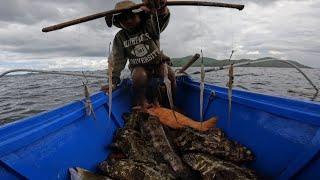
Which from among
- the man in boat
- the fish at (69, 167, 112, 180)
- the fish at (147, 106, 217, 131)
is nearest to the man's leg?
the man in boat

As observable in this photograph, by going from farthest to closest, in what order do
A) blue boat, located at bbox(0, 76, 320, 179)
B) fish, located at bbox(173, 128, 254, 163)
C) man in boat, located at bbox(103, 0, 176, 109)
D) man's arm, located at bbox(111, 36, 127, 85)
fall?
man's arm, located at bbox(111, 36, 127, 85) < man in boat, located at bbox(103, 0, 176, 109) < fish, located at bbox(173, 128, 254, 163) < blue boat, located at bbox(0, 76, 320, 179)

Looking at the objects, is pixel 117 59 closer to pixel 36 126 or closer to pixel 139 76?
pixel 139 76

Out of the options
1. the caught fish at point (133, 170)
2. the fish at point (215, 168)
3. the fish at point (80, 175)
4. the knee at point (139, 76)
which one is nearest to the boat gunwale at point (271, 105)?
the fish at point (215, 168)

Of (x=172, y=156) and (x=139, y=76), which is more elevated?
(x=139, y=76)

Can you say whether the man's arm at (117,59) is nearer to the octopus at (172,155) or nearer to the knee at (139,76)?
the knee at (139,76)

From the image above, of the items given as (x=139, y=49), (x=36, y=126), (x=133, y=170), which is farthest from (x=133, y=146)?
(x=139, y=49)

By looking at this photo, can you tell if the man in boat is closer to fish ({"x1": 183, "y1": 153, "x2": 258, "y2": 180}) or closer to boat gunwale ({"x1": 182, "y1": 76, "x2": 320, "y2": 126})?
boat gunwale ({"x1": 182, "y1": 76, "x2": 320, "y2": 126})

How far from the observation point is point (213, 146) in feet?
13.4

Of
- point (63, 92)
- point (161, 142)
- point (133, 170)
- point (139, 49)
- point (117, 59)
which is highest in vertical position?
point (139, 49)

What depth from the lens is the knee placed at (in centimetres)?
595

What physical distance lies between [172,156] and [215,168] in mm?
591

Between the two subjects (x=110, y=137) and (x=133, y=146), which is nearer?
(x=133, y=146)

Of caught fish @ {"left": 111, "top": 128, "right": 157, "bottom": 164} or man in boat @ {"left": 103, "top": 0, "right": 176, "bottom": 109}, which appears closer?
caught fish @ {"left": 111, "top": 128, "right": 157, "bottom": 164}

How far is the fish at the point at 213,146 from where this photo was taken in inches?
157
